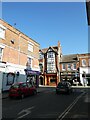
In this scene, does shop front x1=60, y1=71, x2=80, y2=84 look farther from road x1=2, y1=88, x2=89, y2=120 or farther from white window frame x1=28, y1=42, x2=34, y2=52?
road x1=2, y1=88, x2=89, y2=120

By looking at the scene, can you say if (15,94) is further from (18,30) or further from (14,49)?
(18,30)

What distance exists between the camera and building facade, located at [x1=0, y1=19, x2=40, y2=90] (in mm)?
24000

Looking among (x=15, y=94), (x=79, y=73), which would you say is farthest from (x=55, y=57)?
(x=15, y=94)

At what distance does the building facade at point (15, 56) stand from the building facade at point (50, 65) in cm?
1483

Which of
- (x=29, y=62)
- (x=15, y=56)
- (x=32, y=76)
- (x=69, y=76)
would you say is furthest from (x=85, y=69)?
(x=15, y=56)

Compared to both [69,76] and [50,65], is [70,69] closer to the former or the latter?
[69,76]

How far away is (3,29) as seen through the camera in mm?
24578

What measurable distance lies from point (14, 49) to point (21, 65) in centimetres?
309

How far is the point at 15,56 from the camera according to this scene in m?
27.2

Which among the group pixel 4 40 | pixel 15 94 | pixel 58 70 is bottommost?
pixel 15 94

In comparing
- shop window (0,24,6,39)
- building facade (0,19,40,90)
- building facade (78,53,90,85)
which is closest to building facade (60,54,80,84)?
building facade (78,53,90,85)

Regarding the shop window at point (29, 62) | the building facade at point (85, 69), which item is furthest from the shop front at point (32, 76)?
the building facade at point (85, 69)

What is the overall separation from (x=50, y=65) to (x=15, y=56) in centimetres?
2327

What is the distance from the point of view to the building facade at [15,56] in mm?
24000
